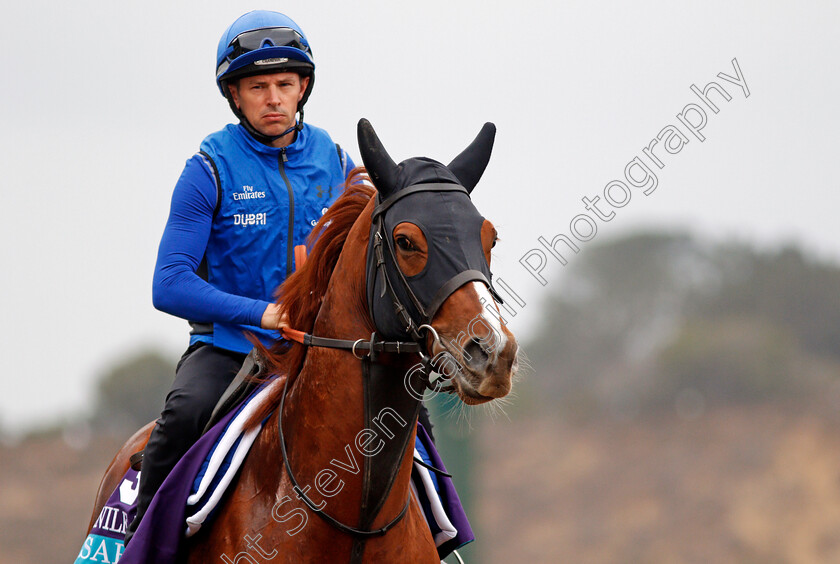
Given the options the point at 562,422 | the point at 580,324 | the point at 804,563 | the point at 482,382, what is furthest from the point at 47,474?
the point at 482,382

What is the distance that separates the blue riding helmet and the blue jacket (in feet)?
1.05

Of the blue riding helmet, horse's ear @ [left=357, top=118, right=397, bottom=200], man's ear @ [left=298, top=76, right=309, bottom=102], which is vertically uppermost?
the blue riding helmet

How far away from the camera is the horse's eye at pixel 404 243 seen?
12.9 ft

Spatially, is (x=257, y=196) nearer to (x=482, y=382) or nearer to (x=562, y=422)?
(x=482, y=382)

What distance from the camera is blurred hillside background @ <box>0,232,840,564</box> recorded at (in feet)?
75.4

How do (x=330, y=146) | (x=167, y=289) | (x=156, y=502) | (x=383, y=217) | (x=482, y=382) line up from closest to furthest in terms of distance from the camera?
(x=482, y=382) < (x=383, y=217) < (x=156, y=502) < (x=167, y=289) < (x=330, y=146)

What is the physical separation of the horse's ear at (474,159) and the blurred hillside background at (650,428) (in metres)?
15.6

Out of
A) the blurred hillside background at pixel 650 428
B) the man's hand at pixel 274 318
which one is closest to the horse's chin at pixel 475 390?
the man's hand at pixel 274 318

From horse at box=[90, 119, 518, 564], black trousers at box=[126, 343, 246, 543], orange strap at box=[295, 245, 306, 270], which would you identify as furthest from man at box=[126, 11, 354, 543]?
horse at box=[90, 119, 518, 564]

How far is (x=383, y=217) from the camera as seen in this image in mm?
4137

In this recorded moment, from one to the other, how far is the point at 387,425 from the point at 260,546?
76 centimetres

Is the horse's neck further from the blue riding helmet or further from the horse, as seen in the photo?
the blue riding helmet

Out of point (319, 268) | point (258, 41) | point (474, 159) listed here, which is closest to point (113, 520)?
point (319, 268)

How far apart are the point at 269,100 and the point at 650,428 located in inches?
953
